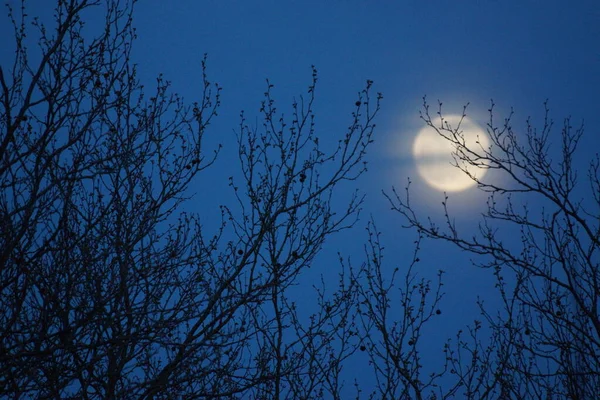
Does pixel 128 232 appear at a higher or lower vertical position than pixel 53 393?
higher

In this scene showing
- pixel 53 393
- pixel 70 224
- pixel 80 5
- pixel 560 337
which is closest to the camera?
pixel 53 393

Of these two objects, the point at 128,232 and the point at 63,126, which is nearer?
the point at 63,126

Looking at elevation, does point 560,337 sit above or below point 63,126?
below

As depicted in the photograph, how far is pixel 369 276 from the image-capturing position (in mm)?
6637

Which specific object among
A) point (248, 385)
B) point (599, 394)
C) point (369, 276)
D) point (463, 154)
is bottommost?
point (599, 394)

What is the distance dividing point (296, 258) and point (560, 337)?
119 inches

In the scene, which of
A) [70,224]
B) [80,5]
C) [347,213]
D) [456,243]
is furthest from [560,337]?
[80,5]

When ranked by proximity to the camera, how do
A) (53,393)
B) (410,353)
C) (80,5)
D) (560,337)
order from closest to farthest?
(53,393), (80,5), (560,337), (410,353)

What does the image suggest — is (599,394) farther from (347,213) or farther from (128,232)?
(128,232)

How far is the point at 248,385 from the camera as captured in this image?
4.55 m

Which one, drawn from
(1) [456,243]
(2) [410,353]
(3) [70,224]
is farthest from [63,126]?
(2) [410,353]

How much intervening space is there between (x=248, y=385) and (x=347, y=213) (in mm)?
2059

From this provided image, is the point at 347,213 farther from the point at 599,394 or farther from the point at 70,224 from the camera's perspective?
Result: the point at 599,394

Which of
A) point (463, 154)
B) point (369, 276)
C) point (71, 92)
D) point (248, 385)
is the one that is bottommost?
point (248, 385)
